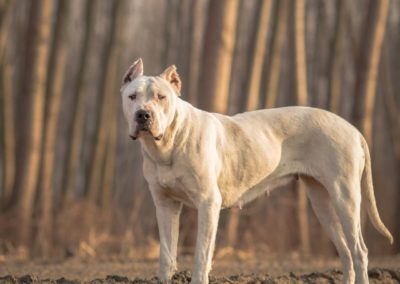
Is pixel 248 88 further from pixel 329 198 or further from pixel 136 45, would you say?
pixel 136 45

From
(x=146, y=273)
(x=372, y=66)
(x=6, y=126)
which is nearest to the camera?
(x=146, y=273)

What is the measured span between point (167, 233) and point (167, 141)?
Answer: 883 millimetres

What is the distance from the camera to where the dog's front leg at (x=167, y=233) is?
21.8 ft

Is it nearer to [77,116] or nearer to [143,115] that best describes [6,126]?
[77,116]

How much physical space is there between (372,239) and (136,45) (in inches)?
827

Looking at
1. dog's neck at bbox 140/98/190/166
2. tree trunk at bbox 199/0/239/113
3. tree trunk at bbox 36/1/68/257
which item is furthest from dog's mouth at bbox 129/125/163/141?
tree trunk at bbox 36/1/68/257

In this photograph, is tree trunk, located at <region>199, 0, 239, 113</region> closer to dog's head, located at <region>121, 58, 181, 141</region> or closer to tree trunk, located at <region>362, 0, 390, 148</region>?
tree trunk, located at <region>362, 0, 390, 148</region>

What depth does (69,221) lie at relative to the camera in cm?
1377

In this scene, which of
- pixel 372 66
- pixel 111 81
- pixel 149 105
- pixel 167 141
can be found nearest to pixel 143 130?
pixel 149 105

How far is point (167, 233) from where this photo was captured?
6676 millimetres

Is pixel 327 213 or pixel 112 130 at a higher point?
pixel 112 130

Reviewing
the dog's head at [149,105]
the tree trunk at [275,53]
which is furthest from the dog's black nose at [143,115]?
the tree trunk at [275,53]

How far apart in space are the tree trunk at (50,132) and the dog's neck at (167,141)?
24.3 ft

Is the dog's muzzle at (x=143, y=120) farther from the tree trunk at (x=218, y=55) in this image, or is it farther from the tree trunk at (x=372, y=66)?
the tree trunk at (x=372, y=66)
